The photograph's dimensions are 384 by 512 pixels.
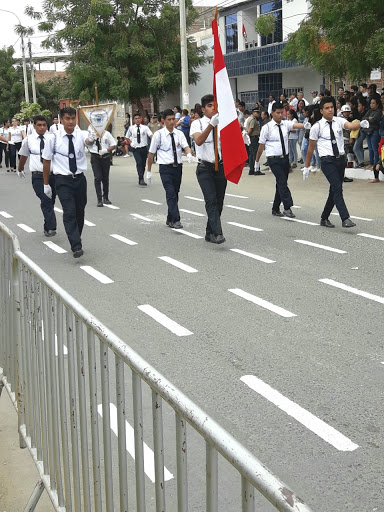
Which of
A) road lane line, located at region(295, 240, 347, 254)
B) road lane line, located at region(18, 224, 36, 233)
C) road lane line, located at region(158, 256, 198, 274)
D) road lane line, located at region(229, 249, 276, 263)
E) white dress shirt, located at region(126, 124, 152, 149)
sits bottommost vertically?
road lane line, located at region(18, 224, 36, 233)

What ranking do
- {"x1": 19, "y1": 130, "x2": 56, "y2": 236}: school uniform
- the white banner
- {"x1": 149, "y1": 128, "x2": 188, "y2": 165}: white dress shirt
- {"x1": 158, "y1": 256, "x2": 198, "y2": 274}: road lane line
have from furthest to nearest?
1. the white banner
2. {"x1": 149, "y1": 128, "x2": 188, "y2": 165}: white dress shirt
3. {"x1": 19, "y1": 130, "x2": 56, "y2": 236}: school uniform
4. {"x1": 158, "y1": 256, "x2": 198, "y2": 274}: road lane line

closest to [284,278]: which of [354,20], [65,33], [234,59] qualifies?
[354,20]

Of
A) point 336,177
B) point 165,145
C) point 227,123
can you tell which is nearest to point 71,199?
point 227,123

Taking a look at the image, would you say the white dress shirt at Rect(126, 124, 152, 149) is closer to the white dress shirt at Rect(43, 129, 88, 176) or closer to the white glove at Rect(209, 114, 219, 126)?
the white dress shirt at Rect(43, 129, 88, 176)

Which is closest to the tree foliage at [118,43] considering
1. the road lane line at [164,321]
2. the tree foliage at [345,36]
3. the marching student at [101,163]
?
the tree foliage at [345,36]

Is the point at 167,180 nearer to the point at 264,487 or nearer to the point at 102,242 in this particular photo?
the point at 102,242

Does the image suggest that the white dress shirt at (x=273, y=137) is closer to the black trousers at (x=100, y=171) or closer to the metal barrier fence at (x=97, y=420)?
the black trousers at (x=100, y=171)

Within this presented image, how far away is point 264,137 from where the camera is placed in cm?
1259

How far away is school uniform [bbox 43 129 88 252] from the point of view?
9.79 metres

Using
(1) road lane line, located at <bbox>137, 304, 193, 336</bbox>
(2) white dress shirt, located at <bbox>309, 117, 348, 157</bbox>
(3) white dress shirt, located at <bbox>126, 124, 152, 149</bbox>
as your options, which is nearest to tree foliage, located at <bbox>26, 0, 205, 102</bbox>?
(3) white dress shirt, located at <bbox>126, 124, 152, 149</bbox>

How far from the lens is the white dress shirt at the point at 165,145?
1202 centimetres

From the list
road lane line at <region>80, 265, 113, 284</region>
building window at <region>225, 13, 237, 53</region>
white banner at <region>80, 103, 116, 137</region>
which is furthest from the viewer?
building window at <region>225, 13, 237, 53</region>

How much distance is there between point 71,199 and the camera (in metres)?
9.82

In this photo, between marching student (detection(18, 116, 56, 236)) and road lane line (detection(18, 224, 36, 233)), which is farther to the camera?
road lane line (detection(18, 224, 36, 233))
